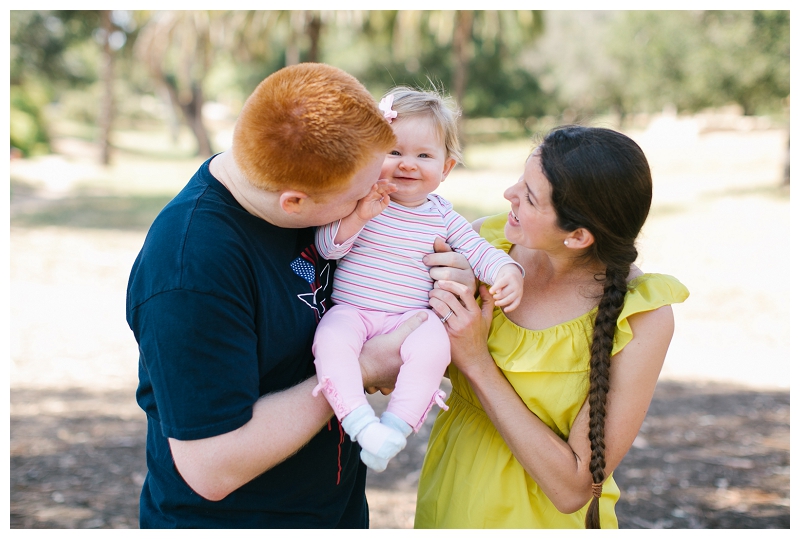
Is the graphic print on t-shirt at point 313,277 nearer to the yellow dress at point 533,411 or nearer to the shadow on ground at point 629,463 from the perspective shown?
the yellow dress at point 533,411

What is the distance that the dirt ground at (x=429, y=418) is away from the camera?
464 cm

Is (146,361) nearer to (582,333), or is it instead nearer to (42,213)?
(582,333)

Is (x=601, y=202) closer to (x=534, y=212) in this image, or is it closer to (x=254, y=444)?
(x=534, y=212)

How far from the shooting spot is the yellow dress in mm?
2254

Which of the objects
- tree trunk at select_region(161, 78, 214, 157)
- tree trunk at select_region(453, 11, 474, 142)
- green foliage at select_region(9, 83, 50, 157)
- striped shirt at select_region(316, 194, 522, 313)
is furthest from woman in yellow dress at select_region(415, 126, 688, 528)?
tree trunk at select_region(161, 78, 214, 157)

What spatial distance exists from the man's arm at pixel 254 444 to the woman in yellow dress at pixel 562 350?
63 cm

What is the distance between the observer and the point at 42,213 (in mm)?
14242

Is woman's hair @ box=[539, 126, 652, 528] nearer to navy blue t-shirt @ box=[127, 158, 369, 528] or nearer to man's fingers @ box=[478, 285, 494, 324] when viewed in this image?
man's fingers @ box=[478, 285, 494, 324]

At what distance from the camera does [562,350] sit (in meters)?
2.28

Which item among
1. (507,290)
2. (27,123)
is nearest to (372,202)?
(507,290)

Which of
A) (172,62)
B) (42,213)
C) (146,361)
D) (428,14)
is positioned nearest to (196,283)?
(146,361)

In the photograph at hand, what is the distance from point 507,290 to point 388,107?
818mm

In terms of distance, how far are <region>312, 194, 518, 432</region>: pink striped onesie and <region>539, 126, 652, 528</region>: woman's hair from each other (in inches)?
13.3

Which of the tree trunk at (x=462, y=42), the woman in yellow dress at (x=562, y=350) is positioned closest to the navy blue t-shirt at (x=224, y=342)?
the woman in yellow dress at (x=562, y=350)
